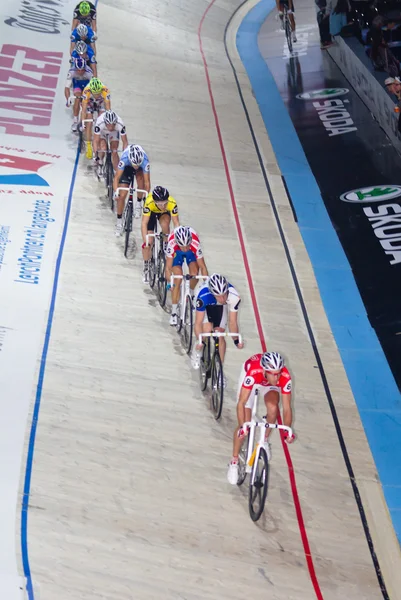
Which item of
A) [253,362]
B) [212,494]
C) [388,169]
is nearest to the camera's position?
[253,362]

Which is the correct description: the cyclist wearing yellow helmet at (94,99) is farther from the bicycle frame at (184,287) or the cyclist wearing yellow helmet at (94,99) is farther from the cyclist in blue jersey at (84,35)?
the bicycle frame at (184,287)

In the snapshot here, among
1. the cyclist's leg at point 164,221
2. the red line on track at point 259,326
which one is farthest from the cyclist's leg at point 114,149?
the cyclist's leg at point 164,221

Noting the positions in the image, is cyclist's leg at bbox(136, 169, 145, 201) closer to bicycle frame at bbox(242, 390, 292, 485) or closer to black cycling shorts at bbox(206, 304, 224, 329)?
black cycling shorts at bbox(206, 304, 224, 329)

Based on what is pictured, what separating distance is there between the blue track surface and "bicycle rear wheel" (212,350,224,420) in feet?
4.51

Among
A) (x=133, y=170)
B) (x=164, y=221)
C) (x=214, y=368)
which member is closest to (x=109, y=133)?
(x=133, y=170)

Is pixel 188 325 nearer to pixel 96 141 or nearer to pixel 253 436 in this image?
pixel 253 436

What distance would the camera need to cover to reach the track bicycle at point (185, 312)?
8488mm

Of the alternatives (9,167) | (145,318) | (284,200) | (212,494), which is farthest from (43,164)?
(212,494)

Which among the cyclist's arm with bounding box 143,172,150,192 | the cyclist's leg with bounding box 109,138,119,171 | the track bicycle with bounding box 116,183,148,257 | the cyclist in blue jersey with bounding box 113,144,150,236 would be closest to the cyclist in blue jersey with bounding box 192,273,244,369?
the track bicycle with bounding box 116,183,148,257

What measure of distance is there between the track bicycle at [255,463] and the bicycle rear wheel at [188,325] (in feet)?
6.64

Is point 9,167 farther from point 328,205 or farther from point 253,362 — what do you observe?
point 253,362

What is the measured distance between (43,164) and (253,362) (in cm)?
705

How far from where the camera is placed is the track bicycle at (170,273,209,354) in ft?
27.8

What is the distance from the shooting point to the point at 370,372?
29.9 feet
